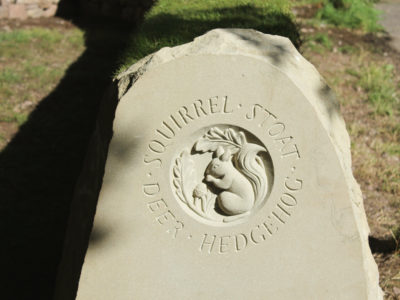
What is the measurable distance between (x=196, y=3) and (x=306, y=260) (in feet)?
9.67

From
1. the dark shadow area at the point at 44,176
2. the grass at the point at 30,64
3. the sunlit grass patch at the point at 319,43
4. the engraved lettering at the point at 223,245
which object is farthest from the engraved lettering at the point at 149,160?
the sunlit grass patch at the point at 319,43

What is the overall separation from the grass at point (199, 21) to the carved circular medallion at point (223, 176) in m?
1.36

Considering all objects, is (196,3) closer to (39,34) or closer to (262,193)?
(262,193)

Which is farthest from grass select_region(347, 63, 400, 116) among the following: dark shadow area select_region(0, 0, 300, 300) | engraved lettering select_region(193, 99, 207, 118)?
engraved lettering select_region(193, 99, 207, 118)

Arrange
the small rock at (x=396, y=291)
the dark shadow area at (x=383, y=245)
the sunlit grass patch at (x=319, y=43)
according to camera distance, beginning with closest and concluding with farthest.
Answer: the small rock at (x=396, y=291), the dark shadow area at (x=383, y=245), the sunlit grass patch at (x=319, y=43)

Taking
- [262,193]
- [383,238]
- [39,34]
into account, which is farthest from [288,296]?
[39,34]

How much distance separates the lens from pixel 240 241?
8.14ft

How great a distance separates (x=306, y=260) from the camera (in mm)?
2496

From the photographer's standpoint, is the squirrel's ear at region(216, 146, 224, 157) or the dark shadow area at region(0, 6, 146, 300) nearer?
the squirrel's ear at region(216, 146, 224, 157)

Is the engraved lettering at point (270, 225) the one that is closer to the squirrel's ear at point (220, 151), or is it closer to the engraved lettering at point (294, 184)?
the engraved lettering at point (294, 184)

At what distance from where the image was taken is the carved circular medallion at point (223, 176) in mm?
2424

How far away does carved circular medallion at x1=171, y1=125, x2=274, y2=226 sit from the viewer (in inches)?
95.4

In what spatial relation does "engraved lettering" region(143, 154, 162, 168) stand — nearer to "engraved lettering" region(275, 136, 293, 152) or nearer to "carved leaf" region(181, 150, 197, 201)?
"carved leaf" region(181, 150, 197, 201)

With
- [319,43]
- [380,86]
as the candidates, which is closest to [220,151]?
[380,86]
